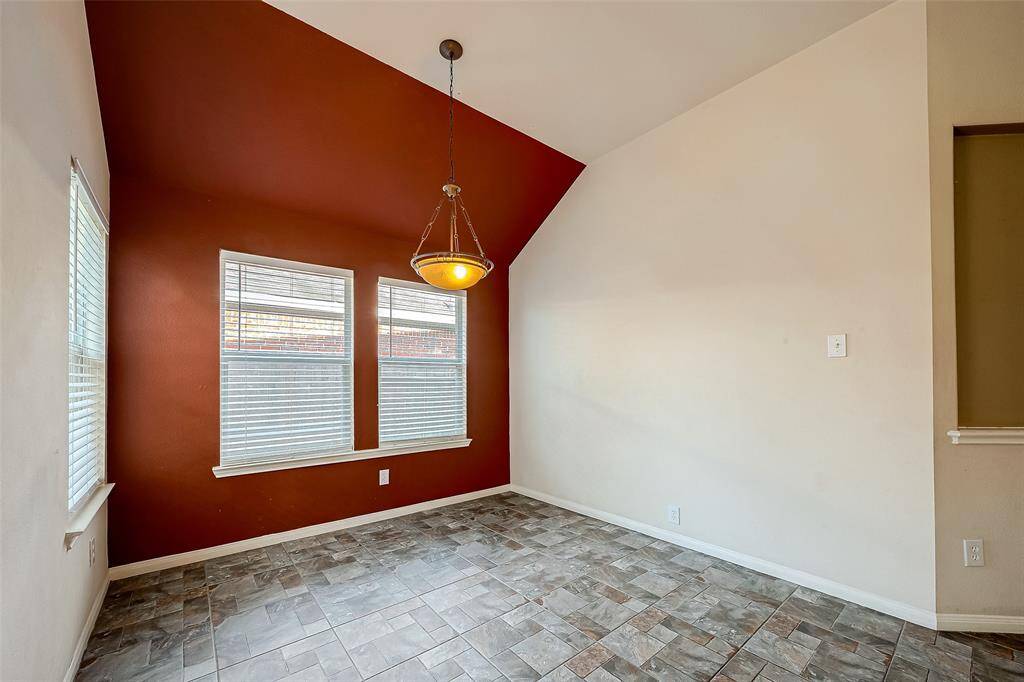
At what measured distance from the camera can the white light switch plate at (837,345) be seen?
268 cm

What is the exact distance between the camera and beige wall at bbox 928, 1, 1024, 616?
7.56 feet

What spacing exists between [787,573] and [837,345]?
4.75ft

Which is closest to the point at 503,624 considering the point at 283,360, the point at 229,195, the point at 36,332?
the point at 36,332

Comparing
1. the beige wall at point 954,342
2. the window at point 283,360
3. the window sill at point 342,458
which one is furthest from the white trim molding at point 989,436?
the window at point 283,360

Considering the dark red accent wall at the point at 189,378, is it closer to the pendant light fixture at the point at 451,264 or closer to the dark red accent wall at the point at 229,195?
the dark red accent wall at the point at 229,195

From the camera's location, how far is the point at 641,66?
9.78 ft

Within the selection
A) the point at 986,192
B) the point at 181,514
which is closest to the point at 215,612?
the point at 181,514

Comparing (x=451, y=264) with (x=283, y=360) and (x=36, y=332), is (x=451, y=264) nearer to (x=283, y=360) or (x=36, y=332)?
(x=36, y=332)

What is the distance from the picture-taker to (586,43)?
2783 millimetres

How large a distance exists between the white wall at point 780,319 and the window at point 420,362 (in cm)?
130

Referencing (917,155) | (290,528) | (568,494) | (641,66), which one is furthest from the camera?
(568,494)

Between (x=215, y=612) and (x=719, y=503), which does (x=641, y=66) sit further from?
(x=215, y=612)

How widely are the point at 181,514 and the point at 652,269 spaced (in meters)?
3.88

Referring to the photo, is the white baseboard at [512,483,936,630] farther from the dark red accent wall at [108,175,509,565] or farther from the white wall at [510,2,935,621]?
the dark red accent wall at [108,175,509,565]
